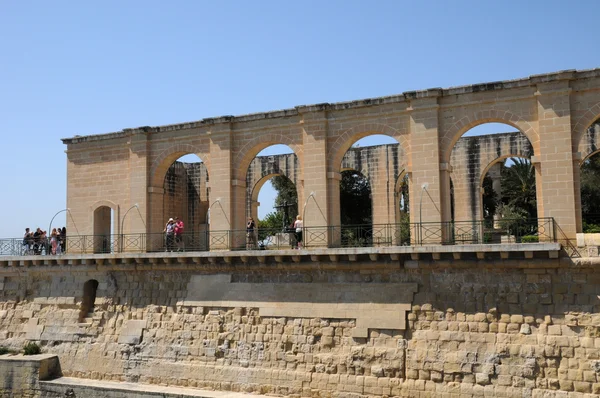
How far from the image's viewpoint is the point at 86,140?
1998 cm

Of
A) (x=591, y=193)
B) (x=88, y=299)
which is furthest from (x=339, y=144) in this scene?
(x=591, y=193)

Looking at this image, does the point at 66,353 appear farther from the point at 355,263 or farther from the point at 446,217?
the point at 446,217

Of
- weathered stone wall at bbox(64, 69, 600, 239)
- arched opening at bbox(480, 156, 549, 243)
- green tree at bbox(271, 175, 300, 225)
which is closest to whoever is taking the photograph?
weathered stone wall at bbox(64, 69, 600, 239)

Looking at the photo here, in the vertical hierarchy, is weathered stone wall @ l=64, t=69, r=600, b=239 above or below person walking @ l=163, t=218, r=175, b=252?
above

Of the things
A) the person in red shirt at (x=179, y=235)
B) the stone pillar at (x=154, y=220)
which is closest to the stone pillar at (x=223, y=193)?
the person in red shirt at (x=179, y=235)

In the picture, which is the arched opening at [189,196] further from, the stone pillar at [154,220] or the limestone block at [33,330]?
the limestone block at [33,330]

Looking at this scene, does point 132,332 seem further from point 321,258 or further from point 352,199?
point 352,199

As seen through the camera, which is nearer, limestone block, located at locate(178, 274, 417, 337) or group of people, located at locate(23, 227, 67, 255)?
limestone block, located at locate(178, 274, 417, 337)

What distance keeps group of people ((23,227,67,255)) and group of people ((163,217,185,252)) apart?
4042 millimetres

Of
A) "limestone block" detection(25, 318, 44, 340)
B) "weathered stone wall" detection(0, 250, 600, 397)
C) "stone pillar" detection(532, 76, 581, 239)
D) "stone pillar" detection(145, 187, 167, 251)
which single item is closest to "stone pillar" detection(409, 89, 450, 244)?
"weathered stone wall" detection(0, 250, 600, 397)

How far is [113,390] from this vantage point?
52.6 ft

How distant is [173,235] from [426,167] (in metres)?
8.01

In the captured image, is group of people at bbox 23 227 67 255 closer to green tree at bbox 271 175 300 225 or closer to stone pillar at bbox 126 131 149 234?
stone pillar at bbox 126 131 149 234

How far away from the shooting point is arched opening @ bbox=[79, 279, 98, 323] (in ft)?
60.5
